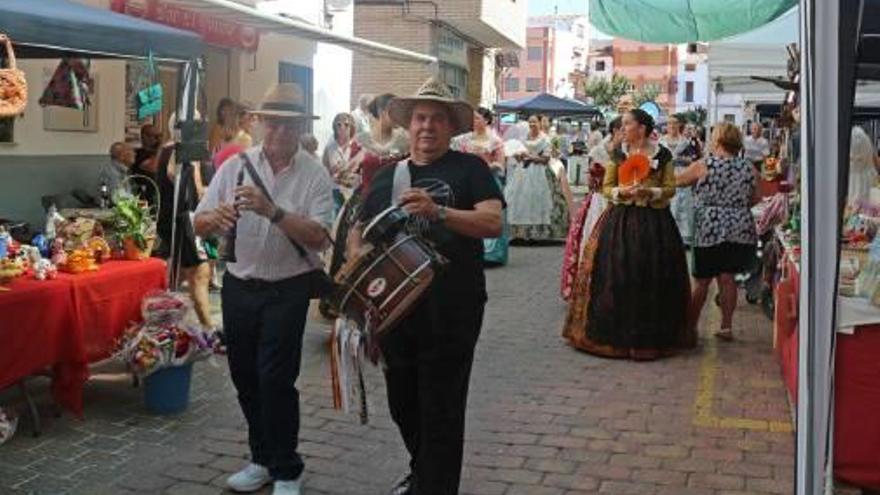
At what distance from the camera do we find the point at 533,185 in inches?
→ 565

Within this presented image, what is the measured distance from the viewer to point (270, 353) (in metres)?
4.22

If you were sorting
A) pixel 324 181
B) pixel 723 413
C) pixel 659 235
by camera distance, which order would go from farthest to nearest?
pixel 659 235
pixel 723 413
pixel 324 181

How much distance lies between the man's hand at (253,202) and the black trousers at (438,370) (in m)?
0.71

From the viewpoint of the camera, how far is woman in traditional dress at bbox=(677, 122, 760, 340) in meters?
7.71

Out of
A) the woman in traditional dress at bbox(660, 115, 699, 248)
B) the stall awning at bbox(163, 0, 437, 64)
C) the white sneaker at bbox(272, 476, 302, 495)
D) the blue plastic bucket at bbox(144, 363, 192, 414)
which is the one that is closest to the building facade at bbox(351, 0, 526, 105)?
the woman in traditional dress at bbox(660, 115, 699, 248)

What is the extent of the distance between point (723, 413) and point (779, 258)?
218 centimetres

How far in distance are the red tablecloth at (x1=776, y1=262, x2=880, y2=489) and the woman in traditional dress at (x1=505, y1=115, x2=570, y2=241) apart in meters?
9.71

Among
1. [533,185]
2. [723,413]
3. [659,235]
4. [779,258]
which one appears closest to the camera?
[723,413]

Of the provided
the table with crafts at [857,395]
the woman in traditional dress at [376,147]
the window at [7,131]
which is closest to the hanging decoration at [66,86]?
the window at [7,131]

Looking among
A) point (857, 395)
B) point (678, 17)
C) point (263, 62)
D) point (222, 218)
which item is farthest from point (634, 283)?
point (263, 62)

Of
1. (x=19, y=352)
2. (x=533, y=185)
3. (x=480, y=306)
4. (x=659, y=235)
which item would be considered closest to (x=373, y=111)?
(x=659, y=235)

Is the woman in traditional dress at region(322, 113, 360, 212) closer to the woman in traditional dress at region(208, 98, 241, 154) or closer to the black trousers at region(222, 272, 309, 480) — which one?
the woman in traditional dress at region(208, 98, 241, 154)

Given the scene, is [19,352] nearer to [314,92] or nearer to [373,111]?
[373,111]

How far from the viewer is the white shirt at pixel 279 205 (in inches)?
168
